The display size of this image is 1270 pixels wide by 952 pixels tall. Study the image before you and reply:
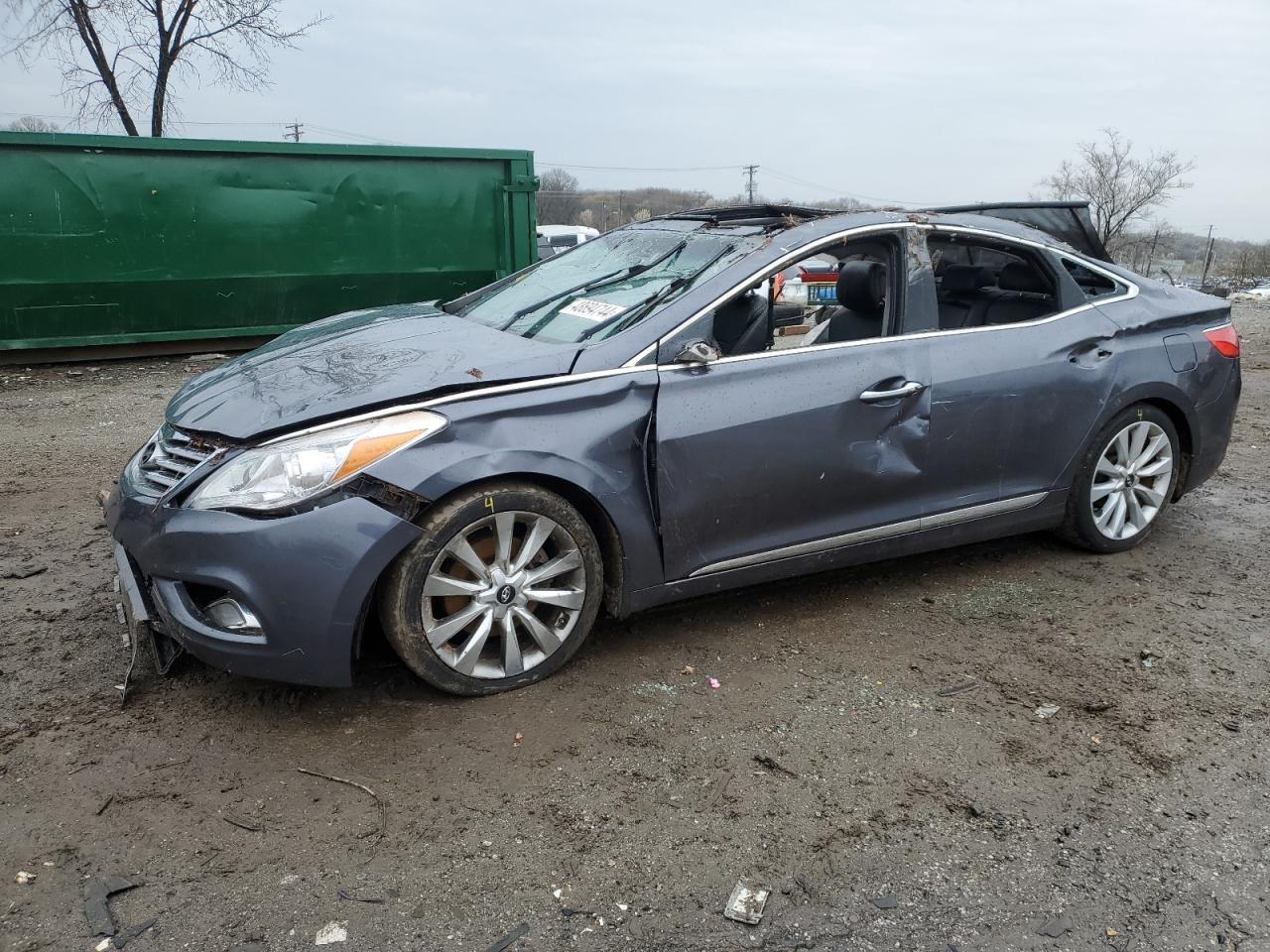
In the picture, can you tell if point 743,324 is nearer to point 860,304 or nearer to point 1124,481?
point 860,304

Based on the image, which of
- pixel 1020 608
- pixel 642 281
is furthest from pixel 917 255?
pixel 1020 608

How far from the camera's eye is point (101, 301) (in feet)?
32.5

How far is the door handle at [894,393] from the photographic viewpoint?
151 inches

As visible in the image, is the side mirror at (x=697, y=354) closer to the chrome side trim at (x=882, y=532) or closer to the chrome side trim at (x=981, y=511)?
the chrome side trim at (x=882, y=532)

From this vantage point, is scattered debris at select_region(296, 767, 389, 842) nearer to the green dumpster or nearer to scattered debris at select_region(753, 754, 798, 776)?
scattered debris at select_region(753, 754, 798, 776)

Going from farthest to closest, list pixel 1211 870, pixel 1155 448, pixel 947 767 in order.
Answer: pixel 1155 448 < pixel 947 767 < pixel 1211 870

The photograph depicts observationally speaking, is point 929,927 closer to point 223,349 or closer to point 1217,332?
point 1217,332

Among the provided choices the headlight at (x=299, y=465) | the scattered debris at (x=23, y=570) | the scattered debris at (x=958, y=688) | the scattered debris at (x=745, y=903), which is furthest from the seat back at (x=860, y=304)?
the scattered debris at (x=23, y=570)

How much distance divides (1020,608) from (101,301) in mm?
8977

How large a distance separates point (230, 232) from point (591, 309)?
25.5ft

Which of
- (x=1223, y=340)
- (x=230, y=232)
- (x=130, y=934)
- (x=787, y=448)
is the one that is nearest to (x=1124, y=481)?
(x=1223, y=340)

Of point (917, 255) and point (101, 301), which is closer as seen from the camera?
point (917, 255)

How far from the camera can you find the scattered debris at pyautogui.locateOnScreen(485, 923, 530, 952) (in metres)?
2.35

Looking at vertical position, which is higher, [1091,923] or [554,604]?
[554,604]
